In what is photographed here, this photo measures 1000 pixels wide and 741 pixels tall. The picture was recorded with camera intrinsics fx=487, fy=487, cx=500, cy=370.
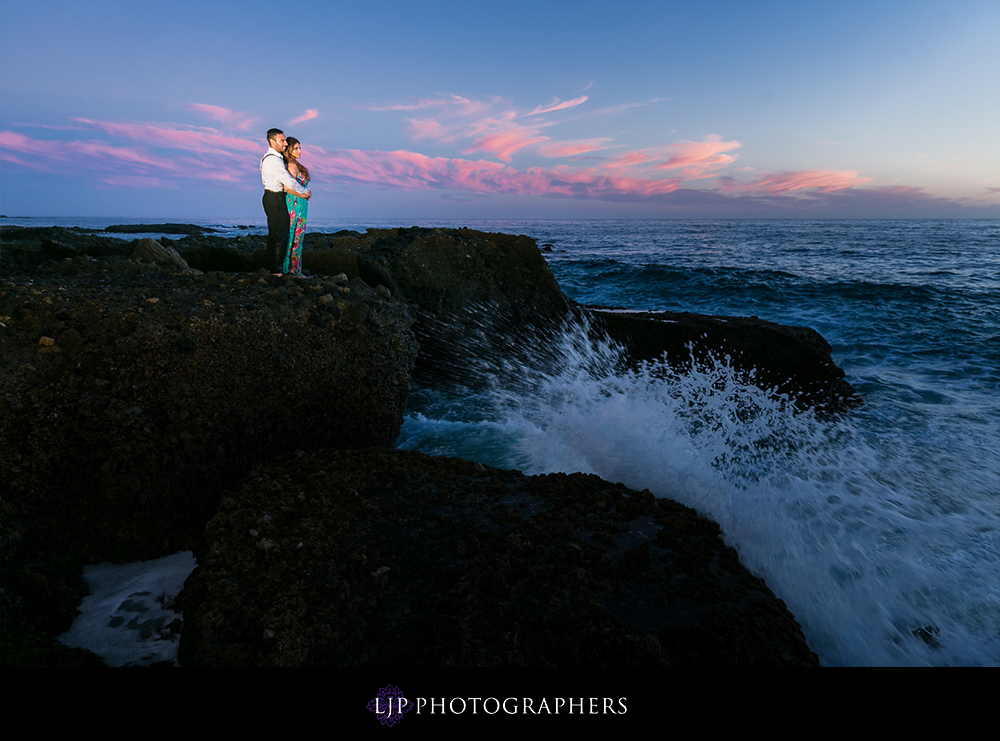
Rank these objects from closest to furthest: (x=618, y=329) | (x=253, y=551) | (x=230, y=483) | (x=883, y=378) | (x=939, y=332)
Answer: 1. (x=253, y=551)
2. (x=230, y=483)
3. (x=618, y=329)
4. (x=883, y=378)
5. (x=939, y=332)

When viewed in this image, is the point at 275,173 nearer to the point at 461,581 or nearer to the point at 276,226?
the point at 276,226

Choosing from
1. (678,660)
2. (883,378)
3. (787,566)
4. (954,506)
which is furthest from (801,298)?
(678,660)

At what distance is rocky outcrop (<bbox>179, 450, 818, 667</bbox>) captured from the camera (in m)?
1.75

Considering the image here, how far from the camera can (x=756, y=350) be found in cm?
624

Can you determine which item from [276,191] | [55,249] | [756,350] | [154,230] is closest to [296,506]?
[276,191]

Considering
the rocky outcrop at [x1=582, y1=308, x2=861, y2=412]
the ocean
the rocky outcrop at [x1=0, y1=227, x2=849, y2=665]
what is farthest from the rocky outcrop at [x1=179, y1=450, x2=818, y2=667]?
the rocky outcrop at [x1=582, y1=308, x2=861, y2=412]

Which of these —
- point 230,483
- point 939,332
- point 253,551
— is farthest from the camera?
point 939,332

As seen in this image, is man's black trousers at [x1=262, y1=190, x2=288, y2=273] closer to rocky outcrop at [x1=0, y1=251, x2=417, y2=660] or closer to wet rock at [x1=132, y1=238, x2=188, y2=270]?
wet rock at [x1=132, y1=238, x2=188, y2=270]

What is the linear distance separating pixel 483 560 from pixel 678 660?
83cm

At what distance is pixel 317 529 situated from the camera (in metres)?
2.24

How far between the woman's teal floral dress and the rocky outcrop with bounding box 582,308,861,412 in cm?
397

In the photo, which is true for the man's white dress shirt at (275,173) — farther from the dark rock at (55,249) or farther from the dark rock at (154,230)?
the dark rock at (154,230)

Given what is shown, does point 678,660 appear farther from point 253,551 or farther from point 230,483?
point 230,483

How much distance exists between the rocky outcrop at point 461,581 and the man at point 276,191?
9.29ft
